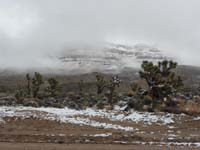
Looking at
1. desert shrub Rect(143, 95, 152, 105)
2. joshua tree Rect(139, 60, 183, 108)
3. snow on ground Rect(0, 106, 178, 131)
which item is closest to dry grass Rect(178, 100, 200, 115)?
joshua tree Rect(139, 60, 183, 108)

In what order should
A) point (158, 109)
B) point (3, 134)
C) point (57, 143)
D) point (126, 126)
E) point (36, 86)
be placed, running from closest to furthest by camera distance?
point (57, 143)
point (3, 134)
point (126, 126)
point (158, 109)
point (36, 86)

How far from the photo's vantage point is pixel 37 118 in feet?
128

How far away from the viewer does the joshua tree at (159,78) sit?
53969 millimetres

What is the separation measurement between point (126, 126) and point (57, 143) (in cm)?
1107

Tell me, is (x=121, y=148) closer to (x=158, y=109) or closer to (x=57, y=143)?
(x=57, y=143)

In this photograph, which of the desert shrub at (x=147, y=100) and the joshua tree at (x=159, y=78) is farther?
the desert shrub at (x=147, y=100)

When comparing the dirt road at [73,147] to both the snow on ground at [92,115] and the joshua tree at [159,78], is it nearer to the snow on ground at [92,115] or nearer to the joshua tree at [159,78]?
the snow on ground at [92,115]

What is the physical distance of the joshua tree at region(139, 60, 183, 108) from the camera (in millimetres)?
53969

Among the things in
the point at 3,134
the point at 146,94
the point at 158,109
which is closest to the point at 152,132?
the point at 3,134

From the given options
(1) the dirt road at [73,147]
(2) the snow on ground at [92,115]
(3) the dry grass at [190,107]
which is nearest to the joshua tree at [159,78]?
(3) the dry grass at [190,107]

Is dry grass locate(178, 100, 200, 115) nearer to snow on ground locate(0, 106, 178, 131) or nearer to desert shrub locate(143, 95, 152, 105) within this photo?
desert shrub locate(143, 95, 152, 105)

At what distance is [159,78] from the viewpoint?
177 ft

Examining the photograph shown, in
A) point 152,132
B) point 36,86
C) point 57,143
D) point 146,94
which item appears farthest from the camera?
point 36,86

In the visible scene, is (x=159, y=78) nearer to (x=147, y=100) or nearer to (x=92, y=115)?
(x=147, y=100)
